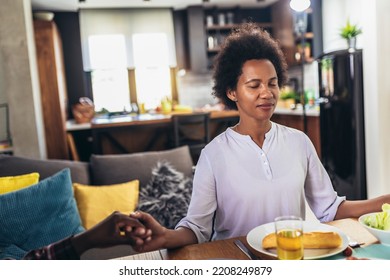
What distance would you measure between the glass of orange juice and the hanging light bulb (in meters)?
0.63

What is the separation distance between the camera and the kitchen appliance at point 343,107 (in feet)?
5.56

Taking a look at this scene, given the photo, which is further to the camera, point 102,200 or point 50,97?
point 50,97

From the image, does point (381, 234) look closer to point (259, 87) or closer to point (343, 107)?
point (259, 87)

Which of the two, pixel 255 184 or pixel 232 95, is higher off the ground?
pixel 232 95

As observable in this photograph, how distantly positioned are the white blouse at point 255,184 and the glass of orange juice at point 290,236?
19 centimetres

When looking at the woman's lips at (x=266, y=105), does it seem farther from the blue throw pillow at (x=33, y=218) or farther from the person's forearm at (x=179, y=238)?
the blue throw pillow at (x=33, y=218)

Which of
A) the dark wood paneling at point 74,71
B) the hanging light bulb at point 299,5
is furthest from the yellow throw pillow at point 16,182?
the dark wood paneling at point 74,71

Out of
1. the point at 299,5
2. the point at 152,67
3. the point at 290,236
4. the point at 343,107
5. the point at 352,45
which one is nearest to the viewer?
the point at 290,236

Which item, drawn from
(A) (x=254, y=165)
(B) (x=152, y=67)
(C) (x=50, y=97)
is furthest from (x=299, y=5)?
(B) (x=152, y=67)

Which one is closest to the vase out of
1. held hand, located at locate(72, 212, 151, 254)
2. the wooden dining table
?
the wooden dining table

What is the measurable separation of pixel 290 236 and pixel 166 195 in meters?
0.78

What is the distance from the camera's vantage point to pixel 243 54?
2.84ft
